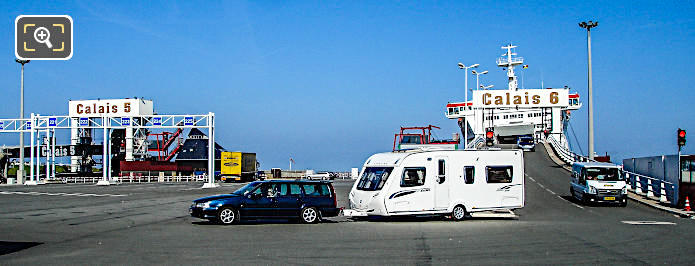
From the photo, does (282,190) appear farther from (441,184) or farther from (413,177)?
(441,184)

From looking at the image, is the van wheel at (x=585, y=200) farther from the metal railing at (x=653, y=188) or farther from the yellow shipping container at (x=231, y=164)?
the yellow shipping container at (x=231, y=164)

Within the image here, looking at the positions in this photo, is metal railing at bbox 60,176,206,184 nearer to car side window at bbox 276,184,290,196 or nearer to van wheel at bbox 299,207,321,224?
car side window at bbox 276,184,290,196

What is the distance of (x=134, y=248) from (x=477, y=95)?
49465mm

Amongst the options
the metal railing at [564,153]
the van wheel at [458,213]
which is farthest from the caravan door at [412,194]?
the metal railing at [564,153]

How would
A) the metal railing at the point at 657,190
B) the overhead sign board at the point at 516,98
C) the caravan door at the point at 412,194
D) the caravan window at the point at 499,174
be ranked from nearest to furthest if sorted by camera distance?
the caravan door at the point at 412,194 < the caravan window at the point at 499,174 < the metal railing at the point at 657,190 < the overhead sign board at the point at 516,98

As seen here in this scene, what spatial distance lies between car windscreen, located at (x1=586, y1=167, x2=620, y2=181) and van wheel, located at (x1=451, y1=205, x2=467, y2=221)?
28.2 feet

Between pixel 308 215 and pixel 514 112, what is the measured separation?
186 ft

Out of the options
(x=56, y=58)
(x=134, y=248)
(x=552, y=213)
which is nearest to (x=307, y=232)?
(x=134, y=248)

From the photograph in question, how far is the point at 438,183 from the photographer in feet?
68.2

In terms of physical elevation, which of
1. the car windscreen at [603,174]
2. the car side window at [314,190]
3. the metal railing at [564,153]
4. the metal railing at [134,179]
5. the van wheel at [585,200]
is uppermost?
the metal railing at [564,153]

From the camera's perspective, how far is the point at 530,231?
Answer: 56.1 ft

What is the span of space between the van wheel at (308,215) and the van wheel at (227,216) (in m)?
1.95

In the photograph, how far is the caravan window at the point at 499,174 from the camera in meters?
21.5

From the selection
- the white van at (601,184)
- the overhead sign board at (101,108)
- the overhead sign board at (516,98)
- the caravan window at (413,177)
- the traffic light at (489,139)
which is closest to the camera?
the caravan window at (413,177)
